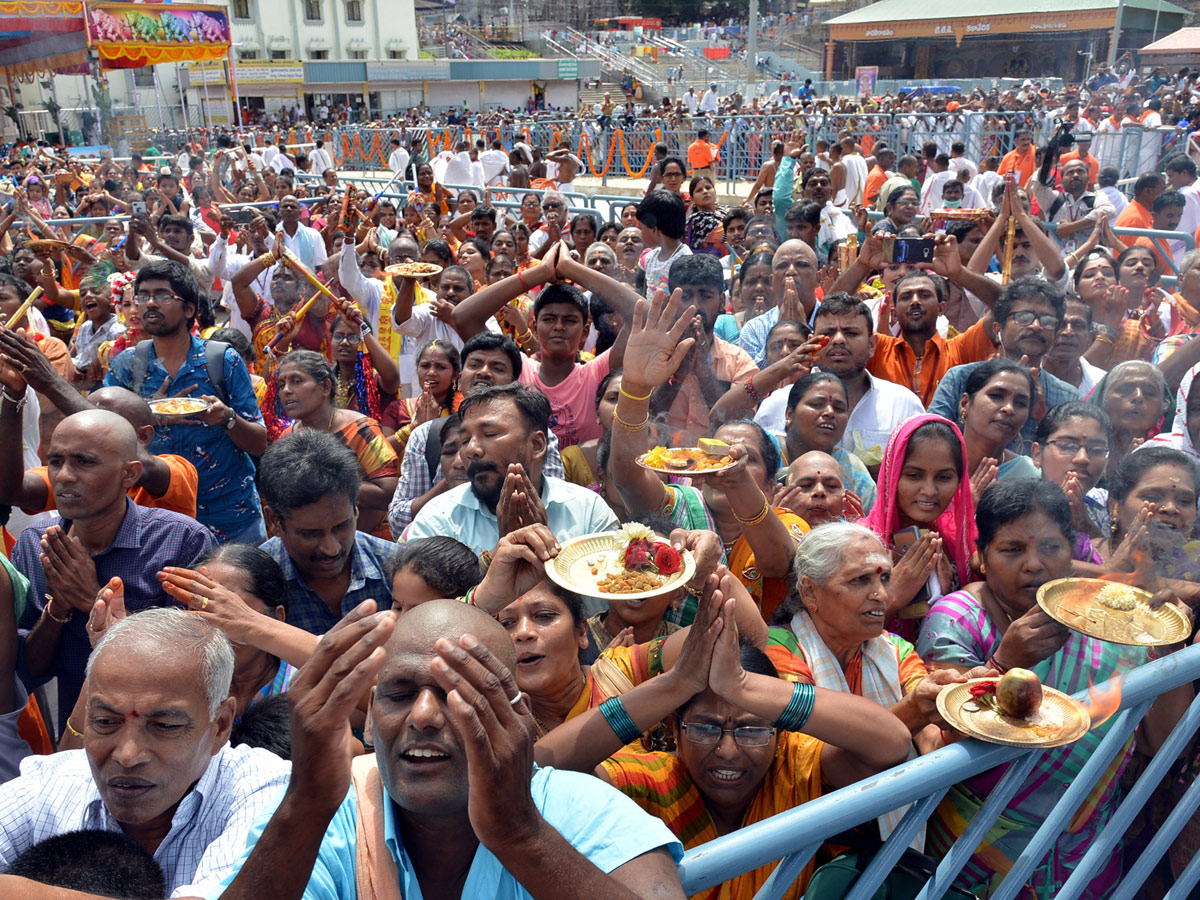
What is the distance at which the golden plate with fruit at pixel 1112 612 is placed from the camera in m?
2.52

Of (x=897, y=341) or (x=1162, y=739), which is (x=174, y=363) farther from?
(x=1162, y=739)

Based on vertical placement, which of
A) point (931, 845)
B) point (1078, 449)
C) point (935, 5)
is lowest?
point (931, 845)

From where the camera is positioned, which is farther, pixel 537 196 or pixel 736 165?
pixel 736 165

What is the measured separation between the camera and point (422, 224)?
426 inches

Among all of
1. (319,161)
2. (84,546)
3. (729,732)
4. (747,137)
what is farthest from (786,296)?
(319,161)

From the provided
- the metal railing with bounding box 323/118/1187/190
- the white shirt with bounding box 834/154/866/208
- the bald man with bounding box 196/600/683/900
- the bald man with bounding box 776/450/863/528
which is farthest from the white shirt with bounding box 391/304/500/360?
the metal railing with bounding box 323/118/1187/190

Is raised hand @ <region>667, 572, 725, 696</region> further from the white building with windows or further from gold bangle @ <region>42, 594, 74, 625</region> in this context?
the white building with windows

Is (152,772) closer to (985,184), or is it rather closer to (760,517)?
(760,517)

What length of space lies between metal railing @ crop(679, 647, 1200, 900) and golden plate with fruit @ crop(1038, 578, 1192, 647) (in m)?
0.25

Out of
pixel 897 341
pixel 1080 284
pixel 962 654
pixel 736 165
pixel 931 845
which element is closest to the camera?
pixel 931 845

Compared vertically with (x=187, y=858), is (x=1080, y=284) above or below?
above

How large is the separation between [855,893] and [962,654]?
106 cm

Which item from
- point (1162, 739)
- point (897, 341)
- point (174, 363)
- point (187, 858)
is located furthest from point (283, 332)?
point (1162, 739)

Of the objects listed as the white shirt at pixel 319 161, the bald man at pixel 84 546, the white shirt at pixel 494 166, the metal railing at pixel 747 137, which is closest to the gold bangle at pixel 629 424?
the bald man at pixel 84 546
